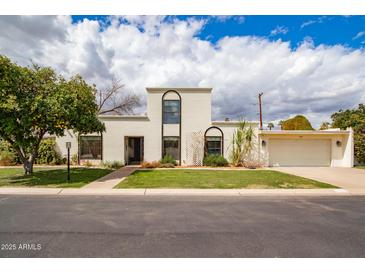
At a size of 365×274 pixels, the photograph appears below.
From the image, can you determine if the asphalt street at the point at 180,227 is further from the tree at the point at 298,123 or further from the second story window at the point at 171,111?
the tree at the point at 298,123

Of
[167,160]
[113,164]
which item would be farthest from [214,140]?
[113,164]

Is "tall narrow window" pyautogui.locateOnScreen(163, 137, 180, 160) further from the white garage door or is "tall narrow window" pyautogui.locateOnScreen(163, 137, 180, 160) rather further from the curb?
the curb

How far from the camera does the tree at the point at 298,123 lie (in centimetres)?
2455

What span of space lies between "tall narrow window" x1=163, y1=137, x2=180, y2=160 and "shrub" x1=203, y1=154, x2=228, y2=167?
247 centimetres

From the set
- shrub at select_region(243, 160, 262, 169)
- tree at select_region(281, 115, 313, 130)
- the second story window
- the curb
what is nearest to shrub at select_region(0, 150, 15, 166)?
the curb

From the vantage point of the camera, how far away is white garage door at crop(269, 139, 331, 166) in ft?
55.8

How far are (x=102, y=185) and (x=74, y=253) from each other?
5.72m

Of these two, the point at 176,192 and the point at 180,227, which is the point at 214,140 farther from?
the point at 180,227

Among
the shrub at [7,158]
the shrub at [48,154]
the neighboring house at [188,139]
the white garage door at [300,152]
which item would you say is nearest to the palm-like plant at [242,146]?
the neighboring house at [188,139]

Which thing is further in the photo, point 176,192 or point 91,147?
point 91,147

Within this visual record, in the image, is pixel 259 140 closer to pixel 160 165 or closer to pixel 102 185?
pixel 160 165

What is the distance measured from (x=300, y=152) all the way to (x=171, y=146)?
10772 mm

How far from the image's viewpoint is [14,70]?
8656 millimetres

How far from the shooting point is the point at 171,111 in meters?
16.9
